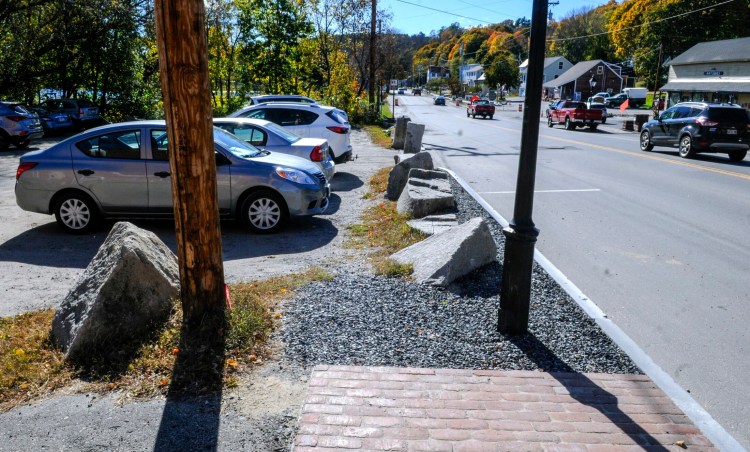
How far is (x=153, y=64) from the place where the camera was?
31469mm

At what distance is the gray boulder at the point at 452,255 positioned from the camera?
239 inches

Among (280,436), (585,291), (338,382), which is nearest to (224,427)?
(280,436)

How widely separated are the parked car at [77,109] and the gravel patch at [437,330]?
24.3 meters

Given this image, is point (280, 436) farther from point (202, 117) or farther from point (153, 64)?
point (153, 64)

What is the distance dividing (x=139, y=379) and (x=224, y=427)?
908 millimetres

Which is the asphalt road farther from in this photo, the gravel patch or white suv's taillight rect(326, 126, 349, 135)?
white suv's taillight rect(326, 126, 349, 135)

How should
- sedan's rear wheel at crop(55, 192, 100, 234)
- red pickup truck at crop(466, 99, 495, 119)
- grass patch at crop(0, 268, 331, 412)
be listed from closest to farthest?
grass patch at crop(0, 268, 331, 412)
sedan's rear wheel at crop(55, 192, 100, 234)
red pickup truck at crop(466, 99, 495, 119)

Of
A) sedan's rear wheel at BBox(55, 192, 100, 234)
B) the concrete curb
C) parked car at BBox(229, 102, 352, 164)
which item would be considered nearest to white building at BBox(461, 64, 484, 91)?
parked car at BBox(229, 102, 352, 164)

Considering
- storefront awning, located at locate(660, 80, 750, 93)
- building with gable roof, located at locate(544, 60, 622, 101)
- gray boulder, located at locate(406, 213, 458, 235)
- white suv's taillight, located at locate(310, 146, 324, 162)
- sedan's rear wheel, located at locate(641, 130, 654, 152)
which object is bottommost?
gray boulder, located at locate(406, 213, 458, 235)

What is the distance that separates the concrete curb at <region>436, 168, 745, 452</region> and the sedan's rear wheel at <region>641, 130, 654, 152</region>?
57.7ft

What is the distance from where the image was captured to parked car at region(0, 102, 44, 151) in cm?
2020

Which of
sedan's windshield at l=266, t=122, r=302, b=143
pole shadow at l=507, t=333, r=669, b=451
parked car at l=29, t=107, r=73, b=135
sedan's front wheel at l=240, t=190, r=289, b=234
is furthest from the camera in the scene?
parked car at l=29, t=107, r=73, b=135

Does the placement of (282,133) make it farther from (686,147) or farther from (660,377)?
(686,147)

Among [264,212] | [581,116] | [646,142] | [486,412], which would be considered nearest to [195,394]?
[486,412]
